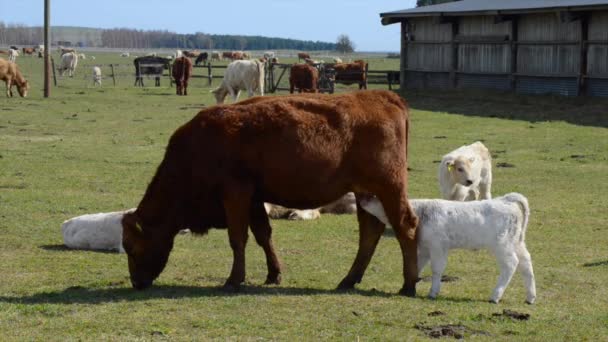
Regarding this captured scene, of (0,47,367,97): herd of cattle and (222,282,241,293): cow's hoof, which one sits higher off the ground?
(0,47,367,97): herd of cattle

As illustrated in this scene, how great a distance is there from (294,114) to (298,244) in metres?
2.90

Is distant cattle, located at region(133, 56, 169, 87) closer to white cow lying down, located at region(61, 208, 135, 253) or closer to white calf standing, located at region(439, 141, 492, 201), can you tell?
white calf standing, located at region(439, 141, 492, 201)

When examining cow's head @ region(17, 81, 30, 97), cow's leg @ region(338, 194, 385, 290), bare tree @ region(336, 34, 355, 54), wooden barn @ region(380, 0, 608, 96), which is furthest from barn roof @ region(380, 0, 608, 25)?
bare tree @ region(336, 34, 355, 54)

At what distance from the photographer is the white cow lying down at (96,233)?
11195 millimetres

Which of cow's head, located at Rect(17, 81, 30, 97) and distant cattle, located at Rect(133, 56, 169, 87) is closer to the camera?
cow's head, located at Rect(17, 81, 30, 97)

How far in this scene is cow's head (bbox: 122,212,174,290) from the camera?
30.7ft

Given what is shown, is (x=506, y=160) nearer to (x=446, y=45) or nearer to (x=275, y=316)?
(x=275, y=316)

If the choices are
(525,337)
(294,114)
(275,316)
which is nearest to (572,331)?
(525,337)

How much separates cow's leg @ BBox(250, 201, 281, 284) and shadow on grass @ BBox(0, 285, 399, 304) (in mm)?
221

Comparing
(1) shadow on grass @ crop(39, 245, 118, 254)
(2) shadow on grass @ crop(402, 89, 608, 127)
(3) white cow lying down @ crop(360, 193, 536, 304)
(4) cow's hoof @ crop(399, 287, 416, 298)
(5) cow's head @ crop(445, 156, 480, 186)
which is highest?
(2) shadow on grass @ crop(402, 89, 608, 127)

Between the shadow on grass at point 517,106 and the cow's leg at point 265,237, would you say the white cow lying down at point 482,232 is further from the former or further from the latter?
the shadow on grass at point 517,106

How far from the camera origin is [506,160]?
66.5ft

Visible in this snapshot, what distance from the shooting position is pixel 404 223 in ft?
30.2

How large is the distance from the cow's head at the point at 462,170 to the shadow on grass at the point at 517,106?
14562mm
